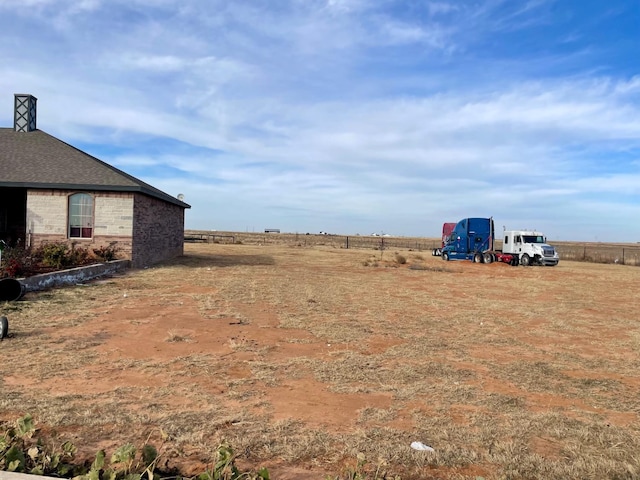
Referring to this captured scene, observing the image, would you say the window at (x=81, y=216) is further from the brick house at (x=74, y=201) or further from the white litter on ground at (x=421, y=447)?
the white litter on ground at (x=421, y=447)

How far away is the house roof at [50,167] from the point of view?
708 inches

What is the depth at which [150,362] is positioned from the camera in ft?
22.2

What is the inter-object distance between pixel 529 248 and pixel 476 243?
11.6 ft

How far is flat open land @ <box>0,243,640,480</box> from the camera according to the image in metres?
4.18

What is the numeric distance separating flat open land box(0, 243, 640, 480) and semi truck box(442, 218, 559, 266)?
20150mm

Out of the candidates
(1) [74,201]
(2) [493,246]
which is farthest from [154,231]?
(2) [493,246]

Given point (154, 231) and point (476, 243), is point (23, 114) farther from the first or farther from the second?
point (476, 243)

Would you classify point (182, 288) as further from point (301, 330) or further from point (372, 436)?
point (372, 436)

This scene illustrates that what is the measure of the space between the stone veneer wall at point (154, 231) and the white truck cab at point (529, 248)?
23069mm

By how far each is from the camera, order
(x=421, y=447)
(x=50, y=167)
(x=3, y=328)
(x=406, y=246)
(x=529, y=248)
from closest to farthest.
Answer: (x=421, y=447) → (x=3, y=328) → (x=50, y=167) → (x=529, y=248) → (x=406, y=246)

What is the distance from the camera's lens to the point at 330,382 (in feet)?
20.4

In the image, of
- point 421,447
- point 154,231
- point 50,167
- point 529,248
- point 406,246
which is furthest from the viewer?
point 406,246

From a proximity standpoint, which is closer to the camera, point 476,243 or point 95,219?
point 95,219

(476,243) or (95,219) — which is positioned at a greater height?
(95,219)
